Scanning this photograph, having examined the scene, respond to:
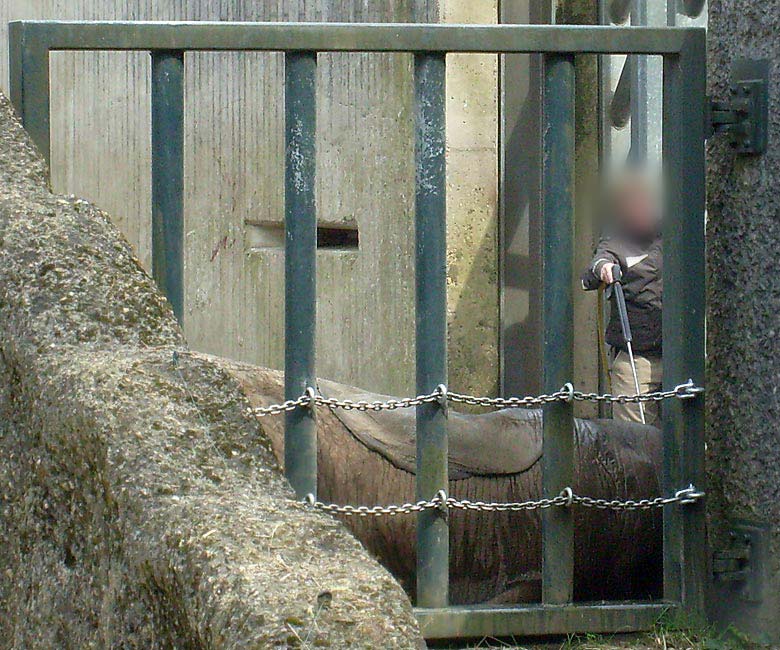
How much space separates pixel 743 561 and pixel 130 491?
1.49 meters

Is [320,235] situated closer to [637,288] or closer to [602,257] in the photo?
[602,257]

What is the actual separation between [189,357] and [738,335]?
1.30 metres

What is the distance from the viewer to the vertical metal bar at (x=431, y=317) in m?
2.89

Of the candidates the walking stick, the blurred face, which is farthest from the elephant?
the walking stick

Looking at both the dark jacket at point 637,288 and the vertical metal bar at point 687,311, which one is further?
the dark jacket at point 637,288

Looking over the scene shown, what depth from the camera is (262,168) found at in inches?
245

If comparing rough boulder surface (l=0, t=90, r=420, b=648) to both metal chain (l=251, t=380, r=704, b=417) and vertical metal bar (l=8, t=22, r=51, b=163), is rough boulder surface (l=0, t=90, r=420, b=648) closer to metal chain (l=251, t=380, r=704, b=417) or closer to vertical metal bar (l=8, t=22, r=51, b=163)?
vertical metal bar (l=8, t=22, r=51, b=163)

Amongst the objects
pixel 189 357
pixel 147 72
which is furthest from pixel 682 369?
pixel 147 72

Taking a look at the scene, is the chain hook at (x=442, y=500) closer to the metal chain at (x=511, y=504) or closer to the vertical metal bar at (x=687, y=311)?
the metal chain at (x=511, y=504)

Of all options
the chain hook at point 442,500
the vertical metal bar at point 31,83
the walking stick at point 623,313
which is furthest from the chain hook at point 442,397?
the walking stick at point 623,313

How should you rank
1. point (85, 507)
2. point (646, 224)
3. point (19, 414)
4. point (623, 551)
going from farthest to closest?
1. point (646, 224)
2. point (623, 551)
3. point (19, 414)
4. point (85, 507)

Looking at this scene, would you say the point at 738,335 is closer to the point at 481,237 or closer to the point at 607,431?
the point at 607,431

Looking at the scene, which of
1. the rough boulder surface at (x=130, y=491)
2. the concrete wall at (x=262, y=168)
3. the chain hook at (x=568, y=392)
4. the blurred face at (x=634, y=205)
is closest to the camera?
the rough boulder surface at (x=130, y=491)

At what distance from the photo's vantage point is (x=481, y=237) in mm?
6379
